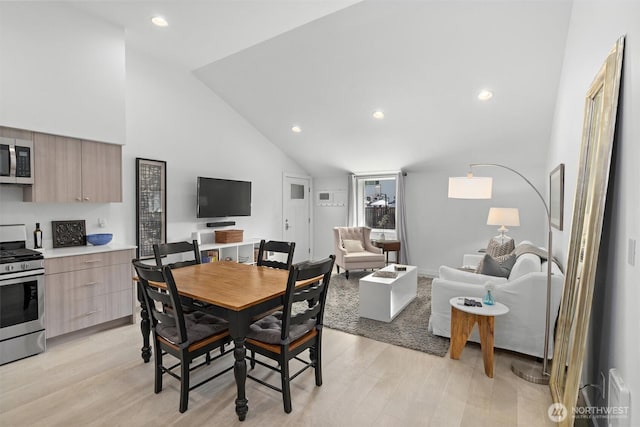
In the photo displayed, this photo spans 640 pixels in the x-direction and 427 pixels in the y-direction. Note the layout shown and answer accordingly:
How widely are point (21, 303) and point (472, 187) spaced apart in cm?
409

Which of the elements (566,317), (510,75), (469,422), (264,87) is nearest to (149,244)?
(264,87)

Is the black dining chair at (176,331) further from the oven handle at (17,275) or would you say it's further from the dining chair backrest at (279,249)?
the oven handle at (17,275)

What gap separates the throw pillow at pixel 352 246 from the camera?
19.5ft

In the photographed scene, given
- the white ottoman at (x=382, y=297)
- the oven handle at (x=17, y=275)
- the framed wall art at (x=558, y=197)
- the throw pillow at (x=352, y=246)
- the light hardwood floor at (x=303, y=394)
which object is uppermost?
the framed wall art at (x=558, y=197)

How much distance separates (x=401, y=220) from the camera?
6211 mm

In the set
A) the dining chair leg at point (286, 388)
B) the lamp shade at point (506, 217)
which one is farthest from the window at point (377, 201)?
the dining chair leg at point (286, 388)

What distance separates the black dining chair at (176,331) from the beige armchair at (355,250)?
3403mm

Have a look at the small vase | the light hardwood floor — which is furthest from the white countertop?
the small vase

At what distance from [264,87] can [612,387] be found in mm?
4787

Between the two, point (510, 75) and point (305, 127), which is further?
point (305, 127)

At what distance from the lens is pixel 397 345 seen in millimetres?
3059

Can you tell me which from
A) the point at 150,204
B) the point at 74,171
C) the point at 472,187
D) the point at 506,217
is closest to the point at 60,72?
the point at 74,171

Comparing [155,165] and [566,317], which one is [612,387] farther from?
[155,165]

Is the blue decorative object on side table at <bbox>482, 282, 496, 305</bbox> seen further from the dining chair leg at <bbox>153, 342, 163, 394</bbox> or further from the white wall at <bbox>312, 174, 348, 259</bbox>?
the white wall at <bbox>312, 174, 348, 259</bbox>
